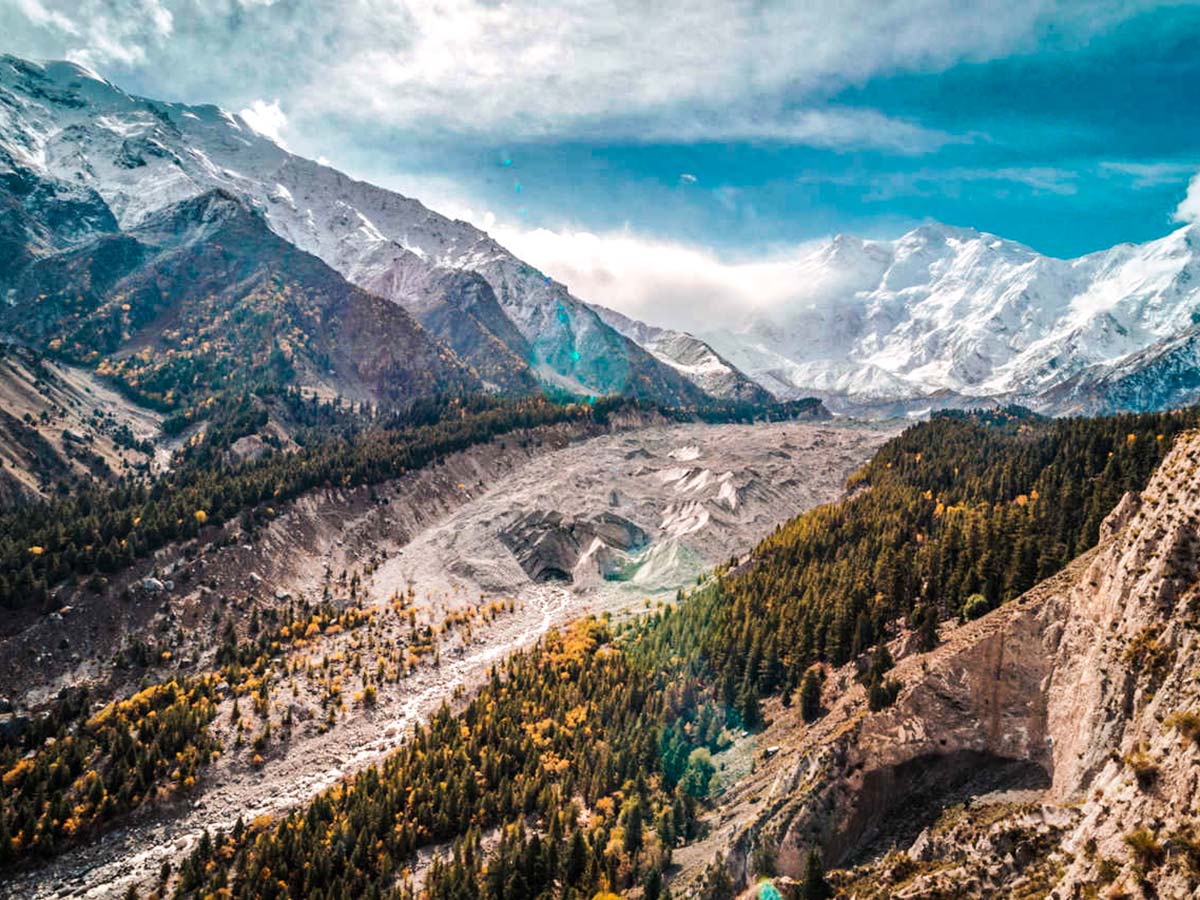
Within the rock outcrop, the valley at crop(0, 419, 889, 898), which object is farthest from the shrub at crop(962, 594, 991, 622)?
the rock outcrop

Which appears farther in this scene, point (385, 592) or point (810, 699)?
point (385, 592)

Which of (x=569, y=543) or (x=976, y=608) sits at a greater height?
(x=976, y=608)

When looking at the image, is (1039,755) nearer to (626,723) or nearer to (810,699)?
(810,699)

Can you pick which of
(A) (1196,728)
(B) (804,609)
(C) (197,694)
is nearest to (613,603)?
(B) (804,609)

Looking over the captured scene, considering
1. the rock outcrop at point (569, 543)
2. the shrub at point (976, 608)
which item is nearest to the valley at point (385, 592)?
the rock outcrop at point (569, 543)

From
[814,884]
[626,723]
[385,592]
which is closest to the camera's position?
[814,884]

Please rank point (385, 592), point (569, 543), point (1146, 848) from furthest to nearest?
point (569, 543) < point (385, 592) < point (1146, 848)

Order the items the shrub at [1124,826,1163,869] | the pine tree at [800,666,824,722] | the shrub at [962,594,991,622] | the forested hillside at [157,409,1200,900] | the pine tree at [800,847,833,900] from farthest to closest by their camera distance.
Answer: the pine tree at [800,666,824,722]
the shrub at [962,594,991,622]
the forested hillside at [157,409,1200,900]
the pine tree at [800,847,833,900]
the shrub at [1124,826,1163,869]

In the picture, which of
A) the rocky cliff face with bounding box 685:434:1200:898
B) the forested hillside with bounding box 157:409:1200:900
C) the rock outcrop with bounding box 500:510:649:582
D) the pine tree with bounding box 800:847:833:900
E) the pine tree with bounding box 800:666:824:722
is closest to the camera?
the rocky cliff face with bounding box 685:434:1200:898

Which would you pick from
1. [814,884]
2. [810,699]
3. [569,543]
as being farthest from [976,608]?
[569,543]

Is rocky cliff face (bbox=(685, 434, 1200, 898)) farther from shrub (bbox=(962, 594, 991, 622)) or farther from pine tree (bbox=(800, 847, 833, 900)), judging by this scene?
shrub (bbox=(962, 594, 991, 622))
